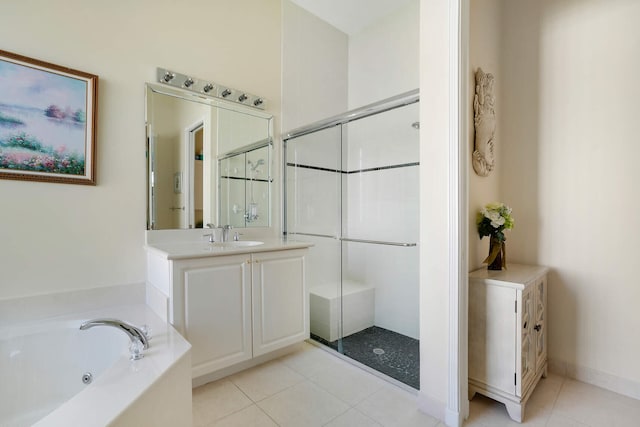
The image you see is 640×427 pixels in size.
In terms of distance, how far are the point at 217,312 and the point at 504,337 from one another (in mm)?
1626

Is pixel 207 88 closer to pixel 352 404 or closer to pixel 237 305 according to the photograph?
pixel 237 305

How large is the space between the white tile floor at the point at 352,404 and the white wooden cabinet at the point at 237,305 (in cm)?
19

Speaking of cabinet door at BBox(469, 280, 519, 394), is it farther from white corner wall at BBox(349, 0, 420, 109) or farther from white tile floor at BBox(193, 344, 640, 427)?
white corner wall at BBox(349, 0, 420, 109)

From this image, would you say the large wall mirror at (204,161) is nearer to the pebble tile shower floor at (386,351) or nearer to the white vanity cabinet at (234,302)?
the white vanity cabinet at (234,302)

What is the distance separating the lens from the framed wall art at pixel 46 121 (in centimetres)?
155

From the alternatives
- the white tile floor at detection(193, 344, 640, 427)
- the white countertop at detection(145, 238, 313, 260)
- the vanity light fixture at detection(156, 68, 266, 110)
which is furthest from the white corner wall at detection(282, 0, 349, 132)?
the white tile floor at detection(193, 344, 640, 427)

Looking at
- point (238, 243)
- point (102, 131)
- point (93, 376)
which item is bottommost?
point (93, 376)

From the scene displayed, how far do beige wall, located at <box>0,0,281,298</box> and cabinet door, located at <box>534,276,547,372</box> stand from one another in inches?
100

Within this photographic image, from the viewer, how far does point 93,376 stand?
1485 millimetres

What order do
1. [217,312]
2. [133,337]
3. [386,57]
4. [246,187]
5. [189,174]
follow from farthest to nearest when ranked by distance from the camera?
[386,57], [246,187], [189,174], [217,312], [133,337]

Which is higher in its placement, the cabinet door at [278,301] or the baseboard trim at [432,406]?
the cabinet door at [278,301]

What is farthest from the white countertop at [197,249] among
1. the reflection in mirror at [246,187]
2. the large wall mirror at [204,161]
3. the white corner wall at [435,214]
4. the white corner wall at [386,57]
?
the white corner wall at [386,57]

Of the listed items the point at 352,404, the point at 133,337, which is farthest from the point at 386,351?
the point at 133,337

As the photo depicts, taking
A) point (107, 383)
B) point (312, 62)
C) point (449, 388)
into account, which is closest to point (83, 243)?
point (107, 383)
